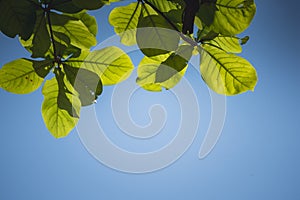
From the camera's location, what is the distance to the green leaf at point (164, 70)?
278 mm

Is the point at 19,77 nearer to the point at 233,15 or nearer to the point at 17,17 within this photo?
the point at 17,17

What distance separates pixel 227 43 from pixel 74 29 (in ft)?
0.45

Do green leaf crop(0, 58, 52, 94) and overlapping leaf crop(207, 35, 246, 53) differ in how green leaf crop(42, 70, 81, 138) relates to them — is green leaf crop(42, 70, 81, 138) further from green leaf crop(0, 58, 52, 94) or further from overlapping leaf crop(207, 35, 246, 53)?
overlapping leaf crop(207, 35, 246, 53)

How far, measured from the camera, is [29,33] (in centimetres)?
25

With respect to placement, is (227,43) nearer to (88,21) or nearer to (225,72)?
(225,72)

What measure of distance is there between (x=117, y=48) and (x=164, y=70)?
0.05 metres

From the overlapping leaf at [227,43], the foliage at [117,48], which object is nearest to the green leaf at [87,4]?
the foliage at [117,48]

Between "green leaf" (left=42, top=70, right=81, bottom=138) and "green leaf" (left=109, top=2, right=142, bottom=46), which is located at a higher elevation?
"green leaf" (left=109, top=2, right=142, bottom=46)

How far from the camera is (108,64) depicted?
11.9 inches

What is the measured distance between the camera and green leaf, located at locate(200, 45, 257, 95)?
0.90 ft

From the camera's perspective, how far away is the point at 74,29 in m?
0.30

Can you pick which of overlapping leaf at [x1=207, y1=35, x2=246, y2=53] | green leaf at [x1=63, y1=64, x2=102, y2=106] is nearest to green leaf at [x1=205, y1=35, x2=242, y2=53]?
overlapping leaf at [x1=207, y1=35, x2=246, y2=53]

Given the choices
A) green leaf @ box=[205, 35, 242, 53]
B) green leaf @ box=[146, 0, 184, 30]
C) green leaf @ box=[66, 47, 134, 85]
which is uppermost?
green leaf @ box=[146, 0, 184, 30]

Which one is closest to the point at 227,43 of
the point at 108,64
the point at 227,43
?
the point at 227,43
